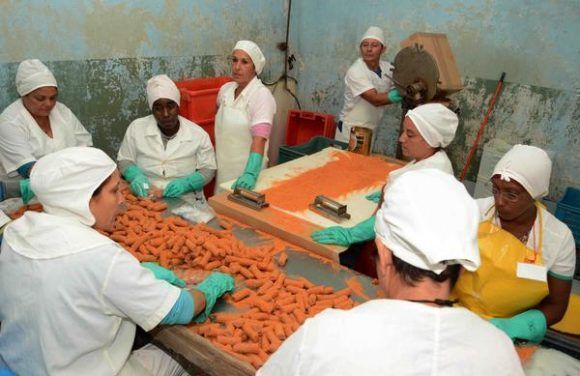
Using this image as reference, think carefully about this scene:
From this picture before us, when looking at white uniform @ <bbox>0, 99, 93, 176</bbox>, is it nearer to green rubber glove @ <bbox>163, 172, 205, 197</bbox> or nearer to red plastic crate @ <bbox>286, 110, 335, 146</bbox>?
green rubber glove @ <bbox>163, 172, 205, 197</bbox>

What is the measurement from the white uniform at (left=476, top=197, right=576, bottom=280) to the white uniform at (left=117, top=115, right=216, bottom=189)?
2496 mm

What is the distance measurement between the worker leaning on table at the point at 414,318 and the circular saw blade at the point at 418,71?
2.23 m

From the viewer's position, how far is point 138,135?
134 inches

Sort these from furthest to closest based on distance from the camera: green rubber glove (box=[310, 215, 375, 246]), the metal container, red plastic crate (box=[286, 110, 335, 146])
Answer: red plastic crate (box=[286, 110, 335, 146]) → the metal container → green rubber glove (box=[310, 215, 375, 246])

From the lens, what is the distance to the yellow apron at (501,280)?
1.79 metres

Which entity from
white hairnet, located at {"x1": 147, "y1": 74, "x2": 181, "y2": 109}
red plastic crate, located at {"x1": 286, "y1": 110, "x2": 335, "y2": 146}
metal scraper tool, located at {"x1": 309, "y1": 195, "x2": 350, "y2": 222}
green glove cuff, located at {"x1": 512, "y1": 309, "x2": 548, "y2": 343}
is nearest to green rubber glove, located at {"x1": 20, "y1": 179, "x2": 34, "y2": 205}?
white hairnet, located at {"x1": 147, "y1": 74, "x2": 181, "y2": 109}

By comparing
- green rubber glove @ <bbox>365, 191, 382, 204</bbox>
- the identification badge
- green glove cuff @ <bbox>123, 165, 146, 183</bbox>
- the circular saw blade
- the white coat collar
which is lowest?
green glove cuff @ <bbox>123, 165, 146, 183</bbox>

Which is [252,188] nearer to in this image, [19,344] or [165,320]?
[165,320]

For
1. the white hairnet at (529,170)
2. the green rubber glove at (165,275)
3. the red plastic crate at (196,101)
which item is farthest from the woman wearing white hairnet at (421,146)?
the red plastic crate at (196,101)

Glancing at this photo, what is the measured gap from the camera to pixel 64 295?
1.48m

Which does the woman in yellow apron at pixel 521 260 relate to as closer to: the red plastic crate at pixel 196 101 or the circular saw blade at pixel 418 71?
the circular saw blade at pixel 418 71

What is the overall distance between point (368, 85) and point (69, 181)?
3.40 meters

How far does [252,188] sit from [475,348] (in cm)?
219

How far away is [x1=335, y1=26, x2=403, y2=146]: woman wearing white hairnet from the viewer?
4344 mm
